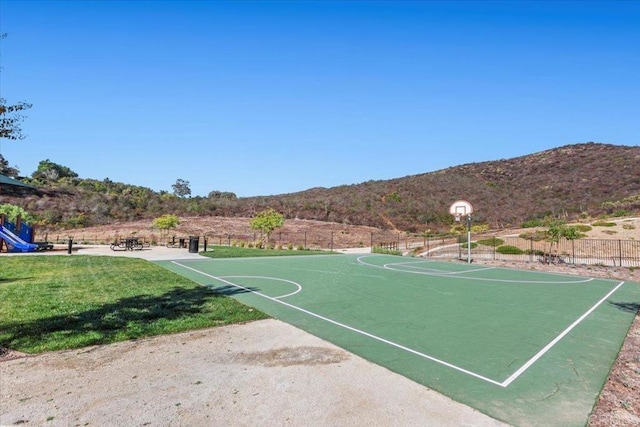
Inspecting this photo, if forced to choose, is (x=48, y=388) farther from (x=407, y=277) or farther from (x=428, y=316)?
(x=407, y=277)

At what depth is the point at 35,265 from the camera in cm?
1430

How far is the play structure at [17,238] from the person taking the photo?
2050 cm

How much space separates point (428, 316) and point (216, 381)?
459cm

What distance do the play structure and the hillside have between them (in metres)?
20.4

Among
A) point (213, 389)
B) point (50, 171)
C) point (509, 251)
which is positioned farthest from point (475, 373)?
point (50, 171)

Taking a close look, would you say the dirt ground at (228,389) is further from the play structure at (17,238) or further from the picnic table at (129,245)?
the play structure at (17,238)

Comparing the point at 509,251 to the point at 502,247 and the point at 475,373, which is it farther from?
the point at 475,373

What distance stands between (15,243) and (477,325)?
947 inches

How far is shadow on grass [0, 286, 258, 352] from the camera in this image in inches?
211

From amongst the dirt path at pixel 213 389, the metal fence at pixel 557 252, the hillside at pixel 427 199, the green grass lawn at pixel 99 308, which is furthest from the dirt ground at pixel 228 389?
the hillside at pixel 427 199

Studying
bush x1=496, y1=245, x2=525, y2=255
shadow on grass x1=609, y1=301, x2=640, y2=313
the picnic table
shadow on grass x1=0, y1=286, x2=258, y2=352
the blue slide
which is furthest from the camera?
the picnic table

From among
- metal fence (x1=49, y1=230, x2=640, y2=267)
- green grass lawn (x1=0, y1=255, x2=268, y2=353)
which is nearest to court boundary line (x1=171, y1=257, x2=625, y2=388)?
green grass lawn (x1=0, y1=255, x2=268, y2=353)

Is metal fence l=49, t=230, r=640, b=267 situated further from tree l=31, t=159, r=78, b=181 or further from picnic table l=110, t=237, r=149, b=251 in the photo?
tree l=31, t=159, r=78, b=181

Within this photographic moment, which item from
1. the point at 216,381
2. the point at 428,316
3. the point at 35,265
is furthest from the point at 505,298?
the point at 35,265
